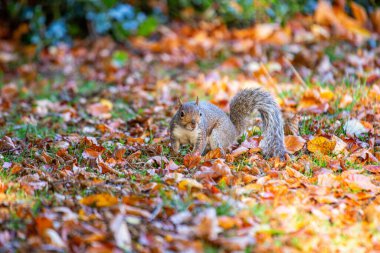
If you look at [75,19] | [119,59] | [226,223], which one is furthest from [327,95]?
[75,19]

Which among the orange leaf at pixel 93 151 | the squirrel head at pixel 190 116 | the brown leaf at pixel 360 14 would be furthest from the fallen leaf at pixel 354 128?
the brown leaf at pixel 360 14

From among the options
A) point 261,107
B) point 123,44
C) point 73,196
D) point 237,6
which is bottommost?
point 73,196

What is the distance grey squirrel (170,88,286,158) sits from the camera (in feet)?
13.9

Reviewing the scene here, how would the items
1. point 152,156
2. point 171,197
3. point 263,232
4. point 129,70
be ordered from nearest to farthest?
point 263,232
point 171,197
point 152,156
point 129,70

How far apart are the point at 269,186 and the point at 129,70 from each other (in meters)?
4.87

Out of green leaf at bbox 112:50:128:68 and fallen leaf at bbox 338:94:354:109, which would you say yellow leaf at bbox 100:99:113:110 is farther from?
fallen leaf at bbox 338:94:354:109

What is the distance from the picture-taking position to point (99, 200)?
3.13m

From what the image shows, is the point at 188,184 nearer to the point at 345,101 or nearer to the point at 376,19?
the point at 345,101

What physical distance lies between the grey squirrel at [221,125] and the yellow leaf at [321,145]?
0.71 ft

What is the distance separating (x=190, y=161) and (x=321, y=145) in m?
1.02

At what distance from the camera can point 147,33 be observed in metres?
9.29

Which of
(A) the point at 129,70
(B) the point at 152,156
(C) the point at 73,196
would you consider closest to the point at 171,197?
(C) the point at 73,196

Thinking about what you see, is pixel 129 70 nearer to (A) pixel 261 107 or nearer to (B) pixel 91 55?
(B) pixel 91 55

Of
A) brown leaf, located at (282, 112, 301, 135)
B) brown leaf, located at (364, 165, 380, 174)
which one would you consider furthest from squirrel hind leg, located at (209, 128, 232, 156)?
brown leaf, located at (364, 165, 380, 174)
